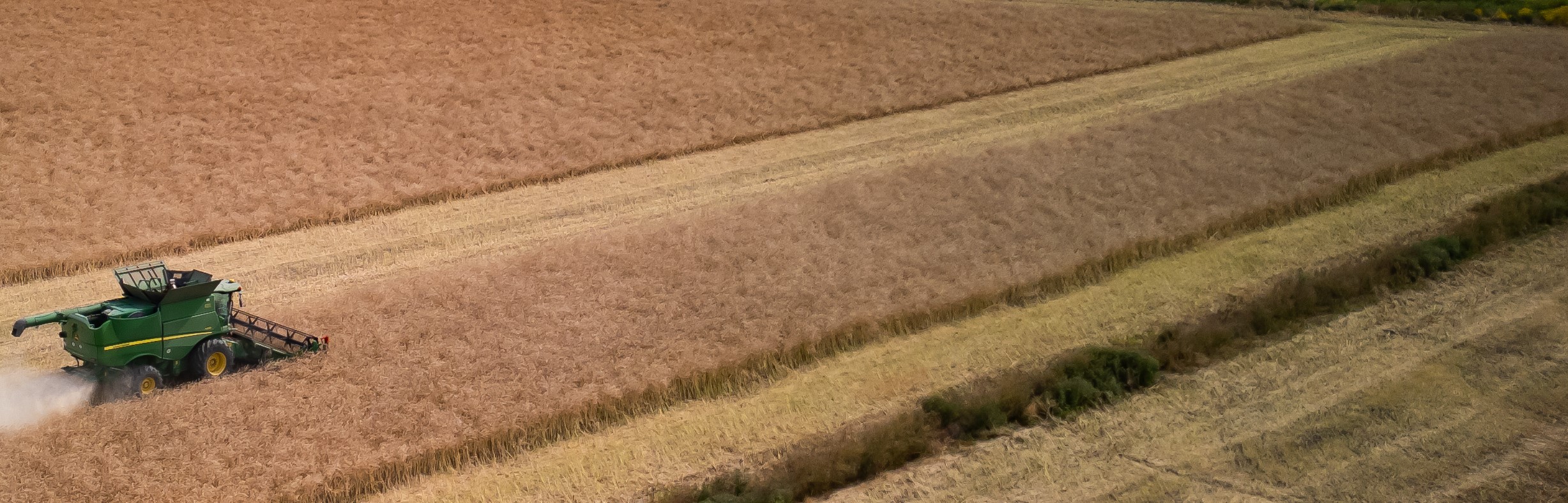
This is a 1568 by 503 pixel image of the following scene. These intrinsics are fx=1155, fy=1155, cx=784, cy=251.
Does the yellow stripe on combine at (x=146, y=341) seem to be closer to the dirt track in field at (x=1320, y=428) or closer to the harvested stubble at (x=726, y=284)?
the harvested stubble at (x=726, y=284)

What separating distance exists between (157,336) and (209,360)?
0.82m

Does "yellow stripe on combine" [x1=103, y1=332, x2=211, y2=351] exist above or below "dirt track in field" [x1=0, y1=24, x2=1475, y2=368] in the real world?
above

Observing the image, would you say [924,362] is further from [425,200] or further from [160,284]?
[425,200]

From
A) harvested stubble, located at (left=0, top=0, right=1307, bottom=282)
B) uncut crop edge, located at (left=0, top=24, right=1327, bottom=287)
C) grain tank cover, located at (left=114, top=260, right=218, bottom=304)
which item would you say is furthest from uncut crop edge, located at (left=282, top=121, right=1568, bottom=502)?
harvested stubble, located at (left=0, top=0, right=1307, bottom=282)

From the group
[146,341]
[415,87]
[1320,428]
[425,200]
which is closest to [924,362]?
[1320,428]

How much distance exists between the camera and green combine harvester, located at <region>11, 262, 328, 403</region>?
13.2 m

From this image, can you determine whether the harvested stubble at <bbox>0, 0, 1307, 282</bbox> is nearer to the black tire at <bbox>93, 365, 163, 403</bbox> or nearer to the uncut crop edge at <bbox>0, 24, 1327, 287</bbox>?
the uncut crop edge at <bbox>0, 24, 1327, 287</bbox>

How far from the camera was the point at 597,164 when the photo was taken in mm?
23156

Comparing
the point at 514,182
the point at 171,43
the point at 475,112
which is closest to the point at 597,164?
the point at 514,182

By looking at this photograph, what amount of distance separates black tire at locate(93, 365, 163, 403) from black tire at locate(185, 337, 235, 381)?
52cm

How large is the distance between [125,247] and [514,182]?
6607 millimetres

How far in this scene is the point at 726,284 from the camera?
653 inches

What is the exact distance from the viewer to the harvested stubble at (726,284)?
12.3 metres

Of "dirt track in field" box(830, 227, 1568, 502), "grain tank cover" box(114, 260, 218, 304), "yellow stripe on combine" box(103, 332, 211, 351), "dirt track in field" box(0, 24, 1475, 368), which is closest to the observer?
"dirt track in field" box(830, 227, 1568, 502)
